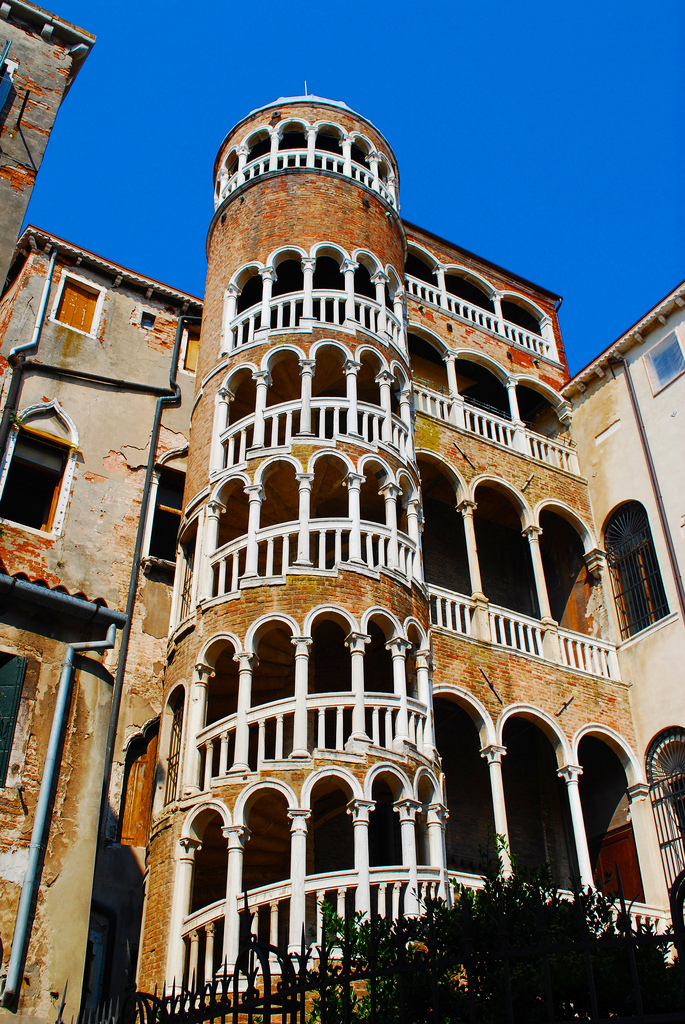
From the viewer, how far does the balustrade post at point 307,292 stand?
18.5 meters

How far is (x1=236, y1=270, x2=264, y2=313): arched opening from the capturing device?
20.7 metres

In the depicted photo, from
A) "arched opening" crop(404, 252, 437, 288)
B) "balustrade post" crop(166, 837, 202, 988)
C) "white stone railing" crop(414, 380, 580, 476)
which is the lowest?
"balustrade post" crop(166, 837, 202, 988)

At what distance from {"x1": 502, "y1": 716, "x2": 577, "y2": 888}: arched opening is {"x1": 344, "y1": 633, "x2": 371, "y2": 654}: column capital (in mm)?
4899

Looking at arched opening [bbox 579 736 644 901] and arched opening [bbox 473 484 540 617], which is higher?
arched opening [bbox 473 484 540 617]

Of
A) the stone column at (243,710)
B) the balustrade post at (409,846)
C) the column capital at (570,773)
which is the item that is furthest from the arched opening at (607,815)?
the stone column at (243,710)

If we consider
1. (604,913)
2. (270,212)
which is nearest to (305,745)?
(604,913)


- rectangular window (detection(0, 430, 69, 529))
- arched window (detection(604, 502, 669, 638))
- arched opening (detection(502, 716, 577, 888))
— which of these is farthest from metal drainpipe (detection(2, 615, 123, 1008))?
arched window (detection(604, 502, 669, 638))

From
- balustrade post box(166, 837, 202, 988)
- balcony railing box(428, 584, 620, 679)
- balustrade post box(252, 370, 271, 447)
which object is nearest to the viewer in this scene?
balustrade post box(166, 837, 202, 988)

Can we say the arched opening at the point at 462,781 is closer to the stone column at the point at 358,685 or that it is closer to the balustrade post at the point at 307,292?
the stone column at the point at 358,685

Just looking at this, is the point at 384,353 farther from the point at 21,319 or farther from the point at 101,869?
the point at 101,869

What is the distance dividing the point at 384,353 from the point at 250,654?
723 cm

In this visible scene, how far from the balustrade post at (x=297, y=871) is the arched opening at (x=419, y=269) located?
16379mm

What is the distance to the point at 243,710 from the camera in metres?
13.9

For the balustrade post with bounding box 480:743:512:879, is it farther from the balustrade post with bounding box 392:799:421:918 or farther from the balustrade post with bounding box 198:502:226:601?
the balustrade post with bounding box 198:502:226:601
